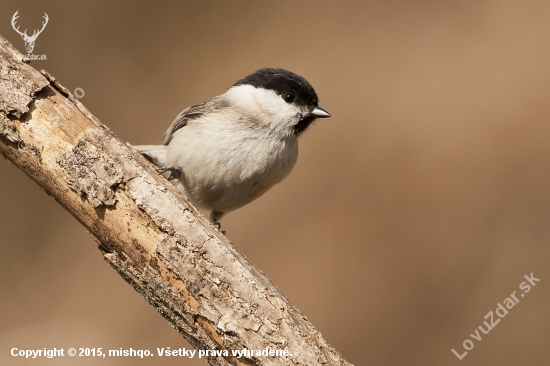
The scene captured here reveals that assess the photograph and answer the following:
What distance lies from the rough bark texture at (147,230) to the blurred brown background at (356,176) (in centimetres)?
287

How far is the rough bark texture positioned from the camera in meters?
A: 1.69

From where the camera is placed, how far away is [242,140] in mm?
2613

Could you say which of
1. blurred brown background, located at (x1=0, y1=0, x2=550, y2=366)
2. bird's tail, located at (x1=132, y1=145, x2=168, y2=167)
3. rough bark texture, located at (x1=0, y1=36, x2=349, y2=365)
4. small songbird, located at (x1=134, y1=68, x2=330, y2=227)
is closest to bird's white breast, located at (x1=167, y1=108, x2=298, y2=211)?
small songbird, located at (x1=134, y1=68, x2=330, y2=227)

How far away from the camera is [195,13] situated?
17.7ft

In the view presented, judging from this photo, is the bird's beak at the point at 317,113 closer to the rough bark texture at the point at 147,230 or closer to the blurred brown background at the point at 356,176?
the rough bark texture at the point at 147,230

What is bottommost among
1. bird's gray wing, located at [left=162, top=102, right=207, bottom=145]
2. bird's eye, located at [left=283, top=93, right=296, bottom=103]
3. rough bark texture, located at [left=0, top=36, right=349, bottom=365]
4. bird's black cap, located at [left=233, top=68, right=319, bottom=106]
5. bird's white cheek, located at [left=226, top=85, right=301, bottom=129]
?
rough bark texture, located at [left=0, top=36, right=349, bottom=365]

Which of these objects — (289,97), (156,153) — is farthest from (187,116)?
(289,97)

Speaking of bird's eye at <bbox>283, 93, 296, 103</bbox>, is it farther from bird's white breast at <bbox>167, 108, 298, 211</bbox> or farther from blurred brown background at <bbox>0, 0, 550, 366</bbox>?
blurred brown background at <bbox>0, 0, 550, 366</bbox>

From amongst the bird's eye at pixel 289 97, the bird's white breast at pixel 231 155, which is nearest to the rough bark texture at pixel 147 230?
the bird's white breast at pixel 231 155

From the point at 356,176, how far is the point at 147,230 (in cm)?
339

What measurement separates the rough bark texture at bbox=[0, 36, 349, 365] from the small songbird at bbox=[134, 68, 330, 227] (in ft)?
2.35

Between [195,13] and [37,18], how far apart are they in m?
1.62

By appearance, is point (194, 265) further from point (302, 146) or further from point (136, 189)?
point (302, 146)

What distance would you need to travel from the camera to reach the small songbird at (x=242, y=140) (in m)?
2.62
